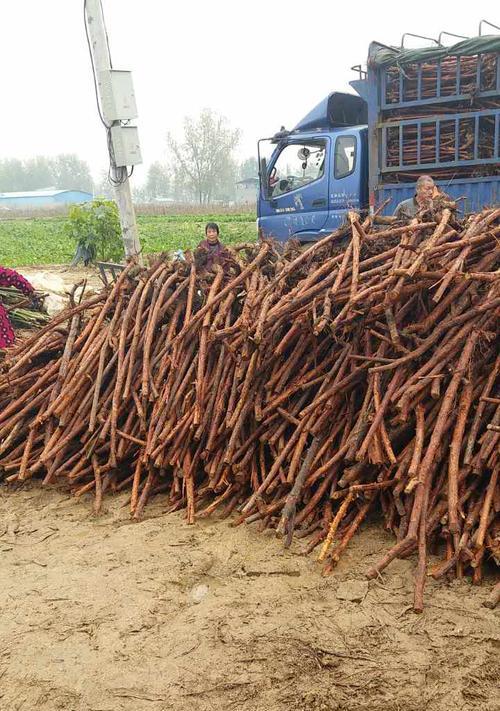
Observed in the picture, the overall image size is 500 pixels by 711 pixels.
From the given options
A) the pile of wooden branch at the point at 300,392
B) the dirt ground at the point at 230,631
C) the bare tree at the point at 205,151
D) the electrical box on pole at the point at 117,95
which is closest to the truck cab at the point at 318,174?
the electrical box on pole at the point at 117,95

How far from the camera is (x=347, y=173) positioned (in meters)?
9.75

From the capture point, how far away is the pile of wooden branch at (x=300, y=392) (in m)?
3.33

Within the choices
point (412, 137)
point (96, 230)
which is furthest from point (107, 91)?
point (96, 230)

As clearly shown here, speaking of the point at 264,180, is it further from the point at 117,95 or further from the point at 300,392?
the point at 300,392

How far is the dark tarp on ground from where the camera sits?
7.84 m

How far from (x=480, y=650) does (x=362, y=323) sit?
6.16 ft

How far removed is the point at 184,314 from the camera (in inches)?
195

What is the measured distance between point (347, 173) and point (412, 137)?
1324 mm

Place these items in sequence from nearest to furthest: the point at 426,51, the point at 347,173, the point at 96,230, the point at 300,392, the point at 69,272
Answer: the point at 300,392 < the point at 426,51 < the point at 347,173 < the point at 96,230 < the point at 69,272

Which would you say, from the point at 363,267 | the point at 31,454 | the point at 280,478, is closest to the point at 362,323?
the point at 363,267

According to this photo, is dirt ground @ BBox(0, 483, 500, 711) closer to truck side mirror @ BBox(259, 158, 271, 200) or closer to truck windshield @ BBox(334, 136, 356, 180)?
truck windshield @ BBox(334, 136, 356, 180)

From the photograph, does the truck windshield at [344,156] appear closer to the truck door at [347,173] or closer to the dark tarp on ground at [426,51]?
the truck door at [347,173]

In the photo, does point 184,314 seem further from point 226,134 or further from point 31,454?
point 226,134

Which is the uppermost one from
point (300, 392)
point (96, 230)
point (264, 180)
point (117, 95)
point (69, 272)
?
point (117, 95)
